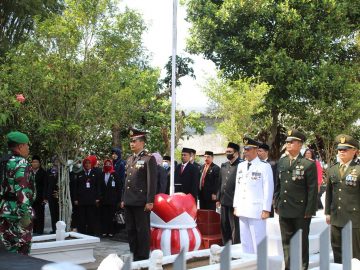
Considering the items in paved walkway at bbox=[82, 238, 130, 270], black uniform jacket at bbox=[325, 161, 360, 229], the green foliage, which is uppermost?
the green foliage

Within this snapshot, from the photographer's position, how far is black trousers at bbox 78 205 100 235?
9445mm

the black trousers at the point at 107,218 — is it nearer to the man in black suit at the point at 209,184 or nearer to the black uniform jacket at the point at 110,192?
the black uniform jacket at the point at 110,192

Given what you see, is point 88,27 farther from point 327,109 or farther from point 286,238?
point 327,109

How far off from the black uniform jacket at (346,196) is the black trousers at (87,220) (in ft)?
16.2

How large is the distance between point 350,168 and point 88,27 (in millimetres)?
4536

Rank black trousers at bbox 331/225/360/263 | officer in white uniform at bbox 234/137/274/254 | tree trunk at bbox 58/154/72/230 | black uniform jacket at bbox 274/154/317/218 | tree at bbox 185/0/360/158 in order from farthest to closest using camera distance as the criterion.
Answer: tree at bbox 185/0/360/158, tree trunk at bbox 58/154/72/230, officer in white uniform at bbox 234/137/274/254, black uniform jacket at bbox 274/154/317/218, black trousers at bbox 331/225/360/263

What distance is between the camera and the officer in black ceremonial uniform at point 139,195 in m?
6.51

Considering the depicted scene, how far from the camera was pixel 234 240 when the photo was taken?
761 cm

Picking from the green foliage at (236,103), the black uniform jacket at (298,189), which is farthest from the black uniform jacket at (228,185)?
the green foliage at (236,103)

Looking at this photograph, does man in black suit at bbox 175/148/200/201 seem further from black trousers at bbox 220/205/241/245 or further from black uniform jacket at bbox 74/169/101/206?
black trousers at bbox 220/205/241/245

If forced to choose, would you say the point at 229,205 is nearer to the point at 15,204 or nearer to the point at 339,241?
the point at 339,241

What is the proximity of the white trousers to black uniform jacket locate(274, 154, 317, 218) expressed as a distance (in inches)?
25.9

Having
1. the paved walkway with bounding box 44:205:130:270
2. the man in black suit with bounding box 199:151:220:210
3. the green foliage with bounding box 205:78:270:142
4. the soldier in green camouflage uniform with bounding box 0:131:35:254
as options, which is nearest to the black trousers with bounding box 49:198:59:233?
the paved walkway with bounding box 44:205:130:270

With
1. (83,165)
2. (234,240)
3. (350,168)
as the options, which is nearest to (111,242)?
(83,165)
